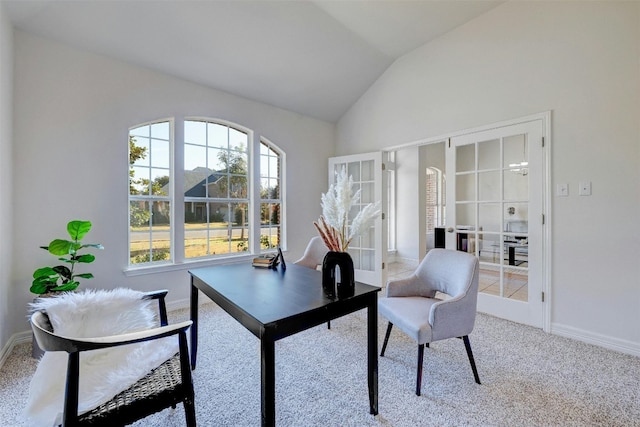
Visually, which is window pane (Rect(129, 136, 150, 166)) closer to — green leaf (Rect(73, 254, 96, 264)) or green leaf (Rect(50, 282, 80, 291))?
green leaf (Rect(73, 254, 96, 264))

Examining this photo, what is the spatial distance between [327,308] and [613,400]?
192 centimetres

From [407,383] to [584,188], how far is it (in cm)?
232

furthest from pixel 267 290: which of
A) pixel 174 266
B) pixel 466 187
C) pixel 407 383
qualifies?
pixel 466 187

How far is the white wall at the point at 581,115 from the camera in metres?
2.25

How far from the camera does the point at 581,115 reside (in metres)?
2.45

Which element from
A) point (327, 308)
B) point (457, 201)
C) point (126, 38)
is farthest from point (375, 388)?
point (126, 38)

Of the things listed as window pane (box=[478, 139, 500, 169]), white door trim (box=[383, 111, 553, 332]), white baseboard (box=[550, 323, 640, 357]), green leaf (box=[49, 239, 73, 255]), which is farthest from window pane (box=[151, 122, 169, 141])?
white baseboard (box=[550, 323, 640, 357])

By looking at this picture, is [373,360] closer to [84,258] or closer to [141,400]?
[141,400]

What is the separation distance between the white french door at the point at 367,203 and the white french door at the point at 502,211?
984 millimetres

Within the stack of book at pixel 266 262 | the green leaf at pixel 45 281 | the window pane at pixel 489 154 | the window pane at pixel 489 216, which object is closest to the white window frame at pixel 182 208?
the green leaf at pixel 45 281

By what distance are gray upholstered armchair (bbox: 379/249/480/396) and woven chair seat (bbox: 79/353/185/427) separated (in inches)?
53.5

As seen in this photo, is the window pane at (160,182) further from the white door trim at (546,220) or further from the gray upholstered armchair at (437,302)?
the white door trim at (546,220)

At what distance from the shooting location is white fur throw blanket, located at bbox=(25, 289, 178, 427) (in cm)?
105

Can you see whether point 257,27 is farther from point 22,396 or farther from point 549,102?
point 22,396
